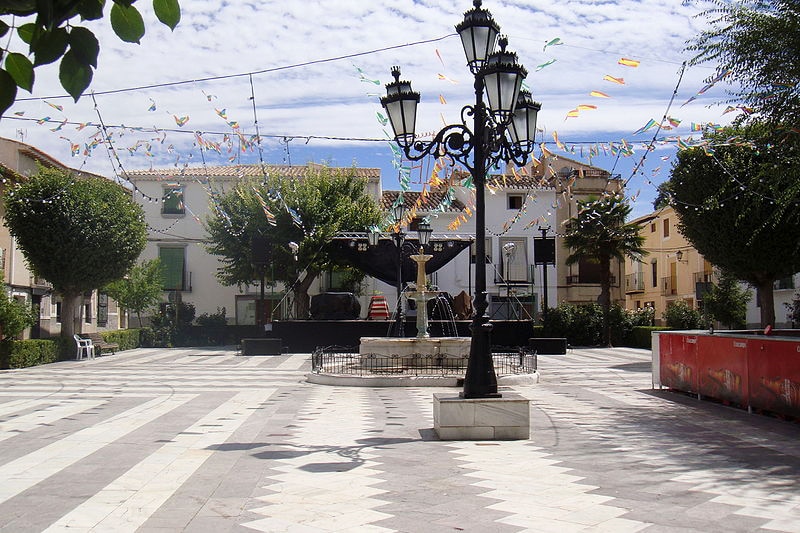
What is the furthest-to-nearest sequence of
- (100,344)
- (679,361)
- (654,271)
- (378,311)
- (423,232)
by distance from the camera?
(654,271) < (378,311) < (100,344) < (423,232) < (679,361)

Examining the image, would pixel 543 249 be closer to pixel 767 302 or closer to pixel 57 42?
pixel 767 302

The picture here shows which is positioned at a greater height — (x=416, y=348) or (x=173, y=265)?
(x=173, y=265)

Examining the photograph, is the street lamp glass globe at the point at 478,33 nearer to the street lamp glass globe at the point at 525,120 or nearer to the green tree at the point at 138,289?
the street lamp glass globe at the point at 525,120

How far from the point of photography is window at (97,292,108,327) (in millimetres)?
36562

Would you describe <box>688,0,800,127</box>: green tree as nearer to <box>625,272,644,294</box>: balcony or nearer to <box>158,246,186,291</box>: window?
<box>158,246,186,291</box>: window

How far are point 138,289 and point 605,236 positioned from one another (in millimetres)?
19678

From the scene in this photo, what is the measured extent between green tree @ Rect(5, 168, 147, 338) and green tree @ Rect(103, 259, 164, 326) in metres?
7.05

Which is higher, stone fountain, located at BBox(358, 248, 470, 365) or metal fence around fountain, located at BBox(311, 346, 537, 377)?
stone fountain, located at BBox(358, 248, 470, 365)

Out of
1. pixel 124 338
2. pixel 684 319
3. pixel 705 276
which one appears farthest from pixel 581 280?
pixel 124 338

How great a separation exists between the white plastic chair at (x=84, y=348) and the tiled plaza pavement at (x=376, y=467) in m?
12.6

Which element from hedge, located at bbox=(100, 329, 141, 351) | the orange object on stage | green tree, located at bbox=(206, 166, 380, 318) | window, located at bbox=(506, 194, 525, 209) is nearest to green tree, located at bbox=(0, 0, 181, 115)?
the orange object on stage

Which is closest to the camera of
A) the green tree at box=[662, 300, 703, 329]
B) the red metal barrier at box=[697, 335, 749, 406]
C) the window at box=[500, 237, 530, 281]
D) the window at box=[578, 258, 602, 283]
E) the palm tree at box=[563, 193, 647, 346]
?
the red metal barrier at box=[697, 335, 749, 406]

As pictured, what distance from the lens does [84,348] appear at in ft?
85.0

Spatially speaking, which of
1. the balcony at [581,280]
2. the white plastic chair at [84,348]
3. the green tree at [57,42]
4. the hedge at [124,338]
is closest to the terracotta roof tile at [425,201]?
the balcony at [581,280]
